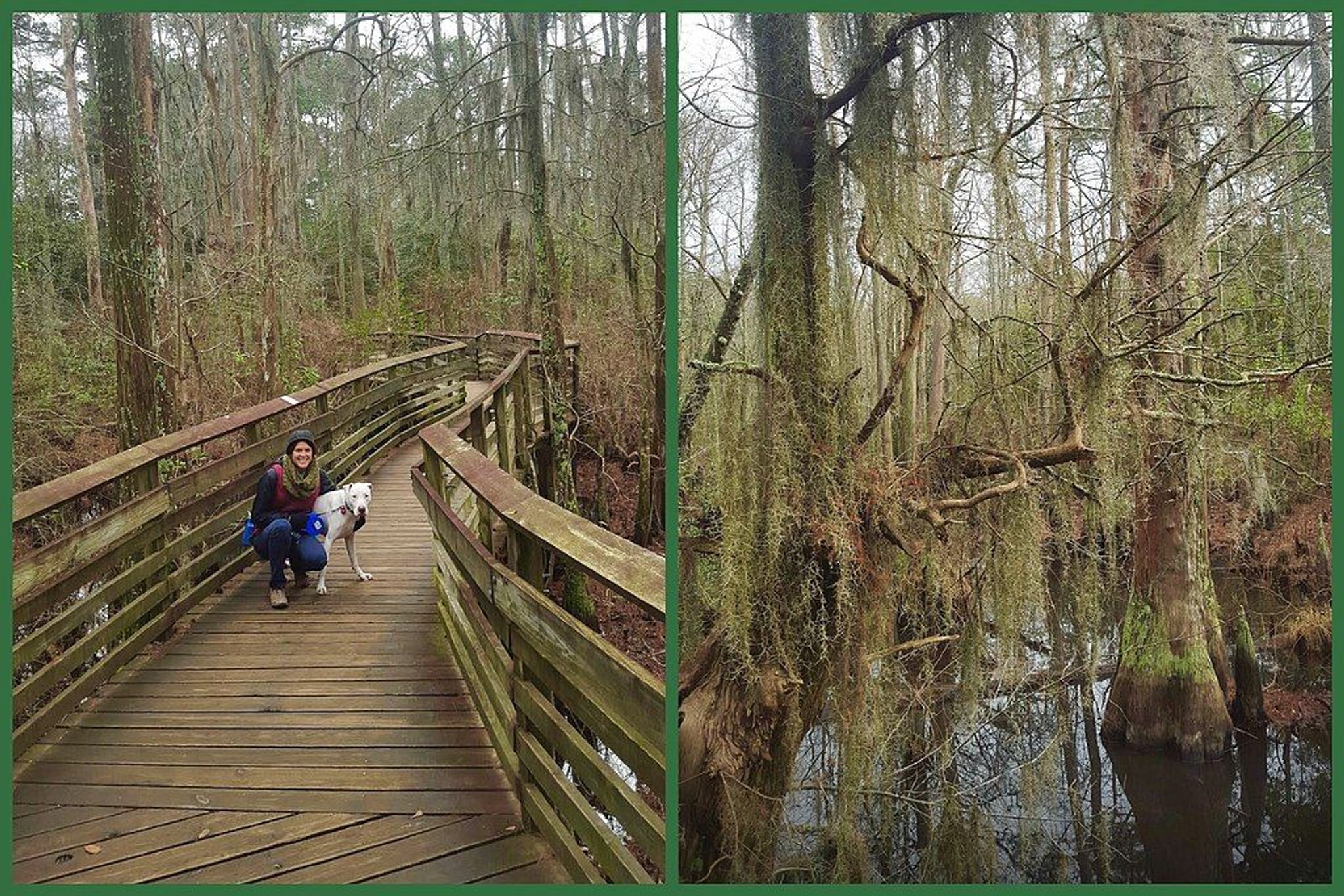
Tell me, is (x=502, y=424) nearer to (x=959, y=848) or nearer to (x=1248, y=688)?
(x=959, y=848)

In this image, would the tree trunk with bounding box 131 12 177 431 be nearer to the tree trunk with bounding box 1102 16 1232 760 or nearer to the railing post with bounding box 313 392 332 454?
the railing post with bounding box 313 392 332 454

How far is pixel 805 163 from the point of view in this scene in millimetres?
2410

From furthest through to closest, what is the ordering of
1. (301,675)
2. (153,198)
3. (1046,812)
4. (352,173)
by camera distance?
1. (352,173)
2. (153,198)
3. (301,675)
4. (1046,812)

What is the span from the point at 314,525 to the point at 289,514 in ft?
0.35

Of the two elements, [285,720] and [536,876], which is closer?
[536,876]

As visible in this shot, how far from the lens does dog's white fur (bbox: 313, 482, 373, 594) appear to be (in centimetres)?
343

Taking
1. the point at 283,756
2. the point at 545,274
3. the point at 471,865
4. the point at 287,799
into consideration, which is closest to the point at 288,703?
the point at 283,756

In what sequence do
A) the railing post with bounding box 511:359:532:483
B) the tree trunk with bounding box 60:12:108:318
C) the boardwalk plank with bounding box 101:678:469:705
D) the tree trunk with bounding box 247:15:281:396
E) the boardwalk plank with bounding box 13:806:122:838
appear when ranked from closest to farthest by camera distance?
the boardwalk plank with bounding box 13:806:122:838 → the boardwalk plank with bounding box 101:678:469:705 → the tree trunk with bounding box 60:12:108:318 → the railing post with bounding box 511:359:532:483 → the tree trunk with bounding box 247:15:281:396

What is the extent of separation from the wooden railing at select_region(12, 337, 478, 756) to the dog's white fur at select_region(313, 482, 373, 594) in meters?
0.40

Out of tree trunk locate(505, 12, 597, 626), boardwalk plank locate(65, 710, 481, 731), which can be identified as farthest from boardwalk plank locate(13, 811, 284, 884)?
tree trunk locate(505, 12, 597, 626)

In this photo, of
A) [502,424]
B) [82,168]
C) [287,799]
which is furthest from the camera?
[82,168]

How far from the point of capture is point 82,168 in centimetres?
545

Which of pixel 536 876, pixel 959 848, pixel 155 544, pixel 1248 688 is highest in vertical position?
pixel 155 544

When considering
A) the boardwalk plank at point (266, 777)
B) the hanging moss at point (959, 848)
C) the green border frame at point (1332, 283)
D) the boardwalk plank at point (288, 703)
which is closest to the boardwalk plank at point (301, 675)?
the boardwalk plank at point (288, 703)
